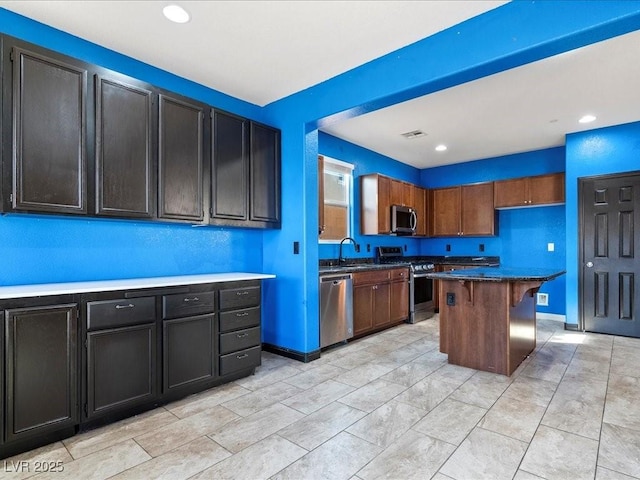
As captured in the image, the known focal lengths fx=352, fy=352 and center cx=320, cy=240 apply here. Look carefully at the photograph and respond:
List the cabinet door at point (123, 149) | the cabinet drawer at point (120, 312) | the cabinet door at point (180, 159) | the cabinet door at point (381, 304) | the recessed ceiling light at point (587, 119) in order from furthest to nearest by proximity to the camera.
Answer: the cabinet door at point (381, 304), the recessed ceiling light at point (587, 119), the cabinet door at point (180, 159), the cabinet door at point (123, 149), the cabinet drawer at point (120, 312)

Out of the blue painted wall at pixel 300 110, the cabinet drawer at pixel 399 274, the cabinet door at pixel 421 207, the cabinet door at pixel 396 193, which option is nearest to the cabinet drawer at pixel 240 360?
the blue painted wall at pixel 300 110

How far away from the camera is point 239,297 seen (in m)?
3.06

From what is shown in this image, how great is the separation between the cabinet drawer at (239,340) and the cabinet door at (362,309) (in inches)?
57.6

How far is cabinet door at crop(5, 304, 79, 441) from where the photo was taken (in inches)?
76.7

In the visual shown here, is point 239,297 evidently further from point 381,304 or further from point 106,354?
point 381,304

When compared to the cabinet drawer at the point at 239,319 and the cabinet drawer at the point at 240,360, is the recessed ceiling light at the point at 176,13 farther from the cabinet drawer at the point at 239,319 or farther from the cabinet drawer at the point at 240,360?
the cabinet drawer at the point at 240,360

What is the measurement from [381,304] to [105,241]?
3304mm

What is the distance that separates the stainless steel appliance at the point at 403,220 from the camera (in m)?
5.47

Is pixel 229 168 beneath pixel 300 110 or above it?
beneath

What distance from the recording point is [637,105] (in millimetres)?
3900

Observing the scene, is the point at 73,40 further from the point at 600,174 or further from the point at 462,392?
the point at 600,174

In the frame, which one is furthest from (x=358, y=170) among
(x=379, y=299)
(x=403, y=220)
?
(x=379, y=299)

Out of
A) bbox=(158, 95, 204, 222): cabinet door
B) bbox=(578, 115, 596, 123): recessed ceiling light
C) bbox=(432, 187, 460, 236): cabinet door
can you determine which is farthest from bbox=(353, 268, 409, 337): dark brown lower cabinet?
bbox=(578, 115, 596, 123): recessed ceiling light

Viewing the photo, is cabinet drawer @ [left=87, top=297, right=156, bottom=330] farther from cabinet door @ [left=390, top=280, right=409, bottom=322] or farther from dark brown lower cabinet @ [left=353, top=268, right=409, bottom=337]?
cabinet door @ [left=390, top=280, right=409, bottom=322]
